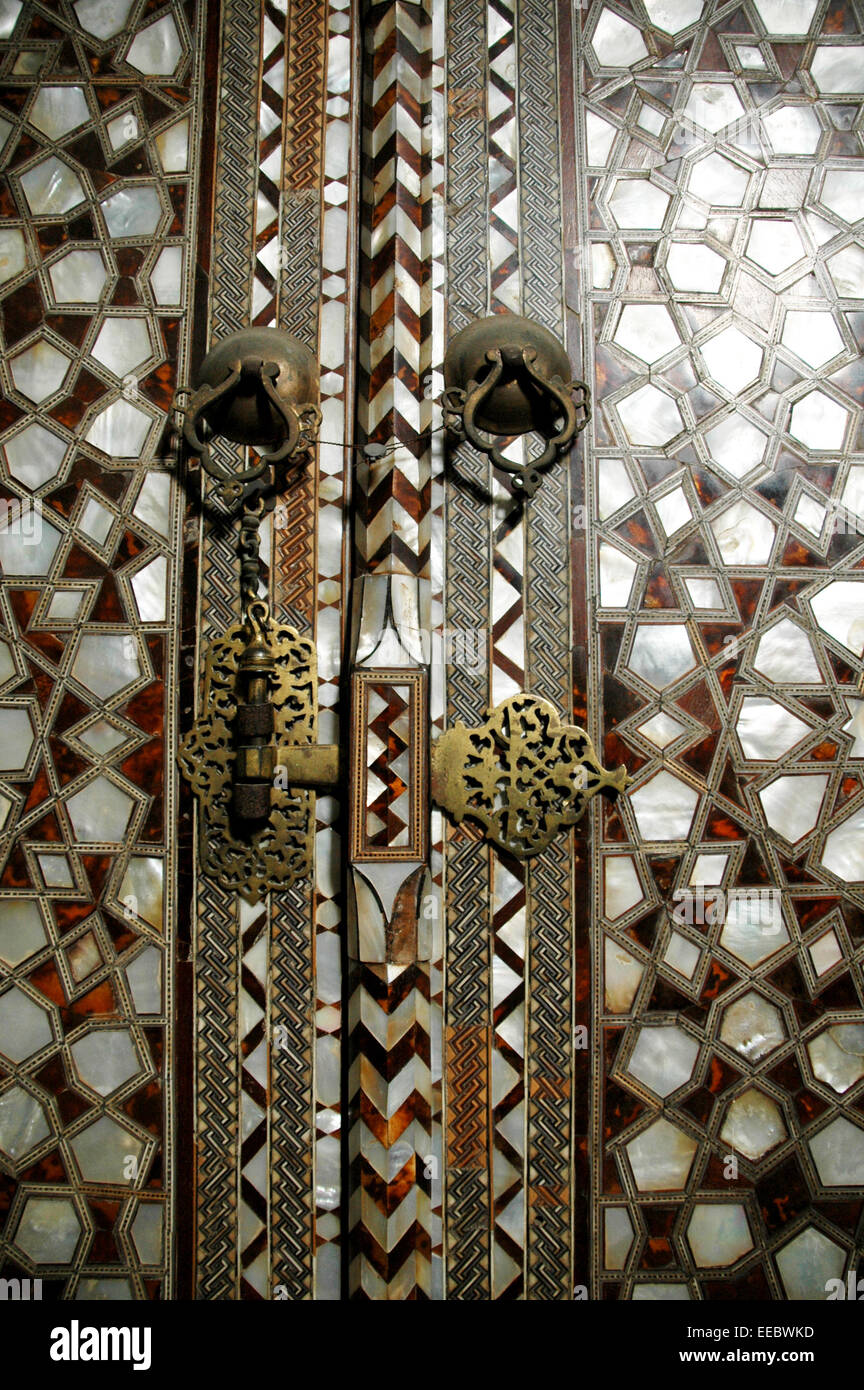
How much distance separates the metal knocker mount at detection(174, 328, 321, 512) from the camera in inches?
51.1

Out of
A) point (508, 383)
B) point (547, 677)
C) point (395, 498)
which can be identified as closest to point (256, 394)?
point (395, 498)

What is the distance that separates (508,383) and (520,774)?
56 cm

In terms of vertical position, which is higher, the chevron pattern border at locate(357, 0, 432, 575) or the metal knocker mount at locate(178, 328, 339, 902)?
the chevron pattern border at locate(357, 0, 432, 575)

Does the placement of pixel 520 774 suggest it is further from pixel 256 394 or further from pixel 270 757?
pixel 256 394

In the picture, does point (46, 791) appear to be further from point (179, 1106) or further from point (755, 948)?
point (755, 948)

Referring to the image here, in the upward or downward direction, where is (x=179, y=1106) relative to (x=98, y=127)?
downward

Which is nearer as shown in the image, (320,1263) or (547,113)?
(320,1263)

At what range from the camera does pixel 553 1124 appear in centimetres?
141

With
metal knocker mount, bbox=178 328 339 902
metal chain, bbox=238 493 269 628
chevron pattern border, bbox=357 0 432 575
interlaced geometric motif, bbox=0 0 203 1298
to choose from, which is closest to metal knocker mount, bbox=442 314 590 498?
chevron pattern border, bbox=357 0 432 575

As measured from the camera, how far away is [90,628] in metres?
1.46

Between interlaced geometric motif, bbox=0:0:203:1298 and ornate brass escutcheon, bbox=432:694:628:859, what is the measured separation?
1.43 ft

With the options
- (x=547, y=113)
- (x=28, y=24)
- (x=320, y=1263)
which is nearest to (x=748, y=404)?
(x=547, y=113)

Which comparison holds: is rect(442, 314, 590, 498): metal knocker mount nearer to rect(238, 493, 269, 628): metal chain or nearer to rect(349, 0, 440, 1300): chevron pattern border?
rect(349, 0, 440, 1300): chevron pattern border

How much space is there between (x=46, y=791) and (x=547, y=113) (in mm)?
1340
